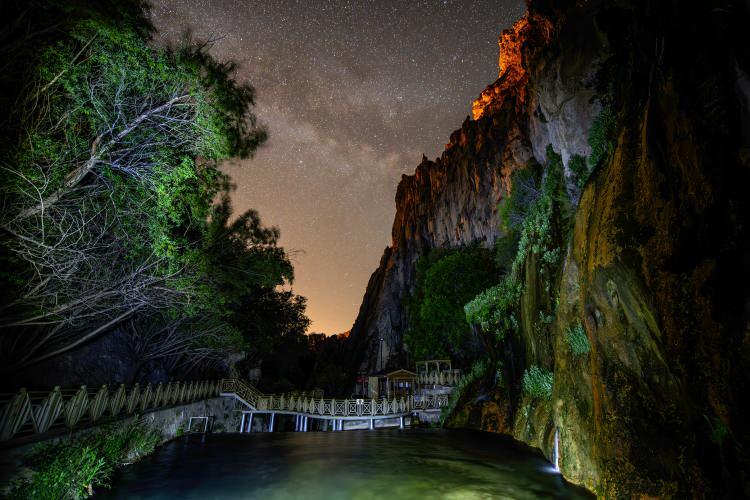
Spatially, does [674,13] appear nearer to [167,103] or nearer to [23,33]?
[167,103]

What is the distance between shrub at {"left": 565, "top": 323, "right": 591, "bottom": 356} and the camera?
6723 millimetres

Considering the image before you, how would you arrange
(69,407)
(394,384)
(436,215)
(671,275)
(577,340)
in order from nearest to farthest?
1. (671,275)
2. (577,340)
3. (69,407)
4. (394,384)
5. (436,215)

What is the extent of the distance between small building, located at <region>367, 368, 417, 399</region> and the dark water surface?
15.9 m

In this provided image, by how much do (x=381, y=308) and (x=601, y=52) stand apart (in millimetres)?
41200

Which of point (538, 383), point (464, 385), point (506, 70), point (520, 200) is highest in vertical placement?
point (506, 70)

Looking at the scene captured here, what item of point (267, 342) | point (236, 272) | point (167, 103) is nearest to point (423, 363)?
point (267, 342)

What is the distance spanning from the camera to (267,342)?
27.0 metres

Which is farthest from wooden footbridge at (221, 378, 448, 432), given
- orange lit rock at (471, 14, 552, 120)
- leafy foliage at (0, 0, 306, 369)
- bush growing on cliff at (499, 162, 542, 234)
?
orange lit rock at (471, 14, 552, 120)

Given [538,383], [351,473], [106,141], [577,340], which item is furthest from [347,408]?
[106,141]

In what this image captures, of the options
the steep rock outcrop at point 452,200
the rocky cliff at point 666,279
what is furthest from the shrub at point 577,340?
the steep rock outcrop at point 452,200

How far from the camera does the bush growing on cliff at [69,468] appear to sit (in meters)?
5.87

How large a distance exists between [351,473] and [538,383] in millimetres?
6825

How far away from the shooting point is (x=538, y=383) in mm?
11336

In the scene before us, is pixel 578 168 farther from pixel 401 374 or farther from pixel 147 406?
pixel 401 374
